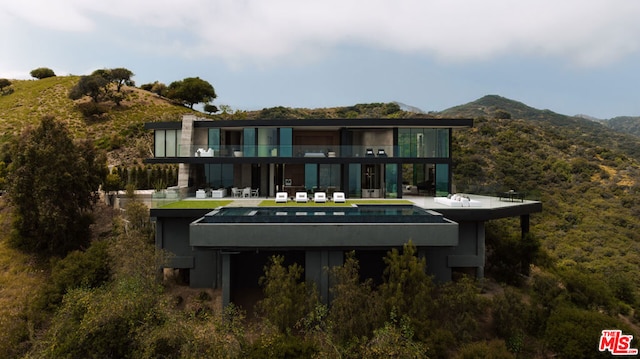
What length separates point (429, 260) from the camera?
16016mm

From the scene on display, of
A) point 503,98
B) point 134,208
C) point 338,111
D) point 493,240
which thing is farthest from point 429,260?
point 503,98

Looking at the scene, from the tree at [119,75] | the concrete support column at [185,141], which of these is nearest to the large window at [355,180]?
the concrete support column at [185,141]

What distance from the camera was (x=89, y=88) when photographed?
5781cm

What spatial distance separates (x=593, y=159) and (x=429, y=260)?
4662cm

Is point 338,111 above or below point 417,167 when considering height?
above

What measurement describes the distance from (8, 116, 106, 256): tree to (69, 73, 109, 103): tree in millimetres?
43073

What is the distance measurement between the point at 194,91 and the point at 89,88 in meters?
16.4

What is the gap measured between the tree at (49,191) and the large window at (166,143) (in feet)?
14.7

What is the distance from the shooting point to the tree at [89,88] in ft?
189

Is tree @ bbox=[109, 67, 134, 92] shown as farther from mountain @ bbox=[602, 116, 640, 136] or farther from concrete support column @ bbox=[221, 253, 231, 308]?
mountain @ bbox=[602, 116, 640, 136]

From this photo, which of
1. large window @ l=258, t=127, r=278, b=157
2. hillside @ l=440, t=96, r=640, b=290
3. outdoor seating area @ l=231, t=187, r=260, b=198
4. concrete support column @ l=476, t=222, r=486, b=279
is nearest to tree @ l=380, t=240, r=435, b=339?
concrete support column @ l=476, t=222, r=486, b=279

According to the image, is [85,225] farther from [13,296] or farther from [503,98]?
[503,98]

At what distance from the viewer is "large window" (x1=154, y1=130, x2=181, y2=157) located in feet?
81.2

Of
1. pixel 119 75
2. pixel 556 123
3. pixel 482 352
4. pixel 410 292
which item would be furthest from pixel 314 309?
pixel 556 123
